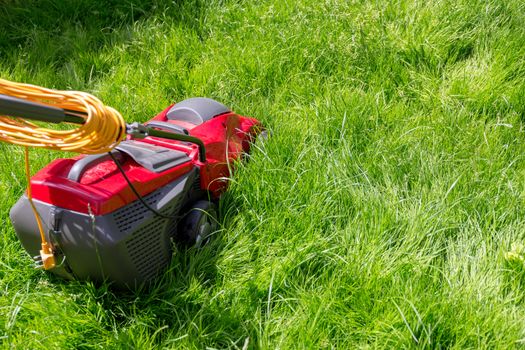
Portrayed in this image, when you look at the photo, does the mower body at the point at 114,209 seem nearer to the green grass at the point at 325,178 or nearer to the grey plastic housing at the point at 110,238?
the grey plastic housing at the point at 110,238

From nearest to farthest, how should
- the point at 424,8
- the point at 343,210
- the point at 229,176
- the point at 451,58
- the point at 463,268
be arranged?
the point at 463,268 → the point at 343,210 → the point at 229,176 → the point at 451,58 → the point at 424,8

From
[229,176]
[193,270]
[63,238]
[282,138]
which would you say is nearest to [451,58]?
[282,138]

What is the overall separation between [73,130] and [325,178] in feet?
3.35

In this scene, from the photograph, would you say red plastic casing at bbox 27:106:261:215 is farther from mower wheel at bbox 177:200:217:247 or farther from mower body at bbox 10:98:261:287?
mower wheel at bbox 177:200:217:247

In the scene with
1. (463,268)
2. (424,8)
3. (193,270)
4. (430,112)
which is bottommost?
(193,270)

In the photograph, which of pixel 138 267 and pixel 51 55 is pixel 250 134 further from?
pixel 51 55

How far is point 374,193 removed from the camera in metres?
2.19

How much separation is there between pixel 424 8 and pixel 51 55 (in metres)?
2.08

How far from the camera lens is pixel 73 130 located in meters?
1.52

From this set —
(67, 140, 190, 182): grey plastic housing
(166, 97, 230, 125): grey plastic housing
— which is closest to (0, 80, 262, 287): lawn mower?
(67, 140, 190, 182): grey plastic housing

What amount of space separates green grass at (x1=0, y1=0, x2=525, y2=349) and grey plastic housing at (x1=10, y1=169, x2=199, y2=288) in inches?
3.2

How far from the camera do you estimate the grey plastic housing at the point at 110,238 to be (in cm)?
177

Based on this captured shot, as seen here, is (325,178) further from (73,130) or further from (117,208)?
(73,130)

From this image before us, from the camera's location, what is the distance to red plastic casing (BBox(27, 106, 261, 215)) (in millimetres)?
1779
